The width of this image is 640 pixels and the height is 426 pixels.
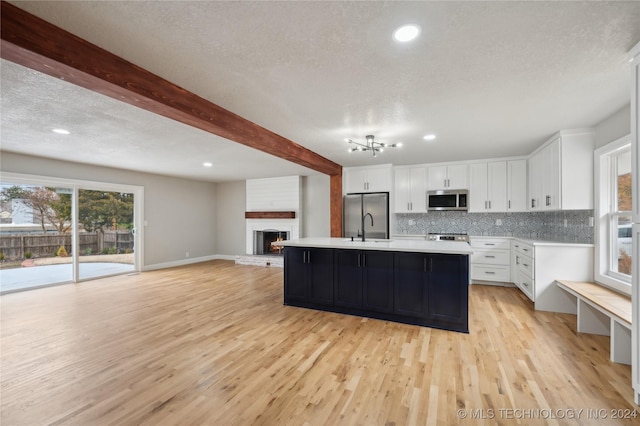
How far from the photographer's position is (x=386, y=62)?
2025 mm

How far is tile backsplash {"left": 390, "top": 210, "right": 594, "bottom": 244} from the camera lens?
164 inches

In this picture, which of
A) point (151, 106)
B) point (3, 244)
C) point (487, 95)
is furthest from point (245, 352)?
point (3, 244)

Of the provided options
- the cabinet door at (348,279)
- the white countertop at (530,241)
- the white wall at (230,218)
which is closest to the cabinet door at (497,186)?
the white countertop at (530,241)

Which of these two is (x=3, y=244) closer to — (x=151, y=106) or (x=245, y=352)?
(x=151, y=106)

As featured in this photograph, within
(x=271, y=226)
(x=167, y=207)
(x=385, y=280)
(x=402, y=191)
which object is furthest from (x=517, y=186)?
(x=167, y=207)

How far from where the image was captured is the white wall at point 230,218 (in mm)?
8336

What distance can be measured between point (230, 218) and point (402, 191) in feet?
17.1

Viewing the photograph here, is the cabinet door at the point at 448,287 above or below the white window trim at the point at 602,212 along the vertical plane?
below

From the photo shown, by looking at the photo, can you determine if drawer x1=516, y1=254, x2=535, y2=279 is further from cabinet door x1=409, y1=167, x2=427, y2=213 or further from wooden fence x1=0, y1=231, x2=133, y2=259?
wooden fence x1=0, y1=231, x2=133, y2=259

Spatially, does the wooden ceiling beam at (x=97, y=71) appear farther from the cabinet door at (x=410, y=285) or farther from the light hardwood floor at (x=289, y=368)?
the cabinet door at (x=410, y=285)

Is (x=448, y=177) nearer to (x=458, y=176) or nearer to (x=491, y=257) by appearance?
(x=458, y=176)

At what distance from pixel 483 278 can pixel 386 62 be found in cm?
465

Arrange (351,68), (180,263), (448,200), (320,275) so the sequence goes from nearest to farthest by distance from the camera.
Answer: (351,68) → (320,275) → (448,200) → (180,263)

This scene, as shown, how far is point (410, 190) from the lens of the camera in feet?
19.5
